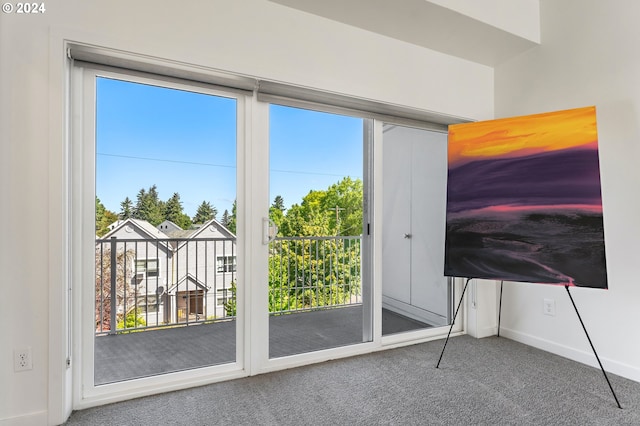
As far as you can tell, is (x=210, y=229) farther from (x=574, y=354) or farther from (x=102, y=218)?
(x=574, y=354)

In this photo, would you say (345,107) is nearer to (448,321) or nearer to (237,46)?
(237,46)

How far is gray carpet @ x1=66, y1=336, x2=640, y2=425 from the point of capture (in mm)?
1704

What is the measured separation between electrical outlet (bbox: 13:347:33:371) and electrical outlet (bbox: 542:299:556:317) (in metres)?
3.35

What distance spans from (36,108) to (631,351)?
3.72m

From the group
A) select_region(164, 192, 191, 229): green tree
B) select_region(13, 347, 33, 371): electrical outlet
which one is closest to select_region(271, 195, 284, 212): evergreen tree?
select_region(164, 192, 191, 229): green tree

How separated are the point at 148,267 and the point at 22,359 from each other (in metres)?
0.69

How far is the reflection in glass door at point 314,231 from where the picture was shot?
7.77 feet

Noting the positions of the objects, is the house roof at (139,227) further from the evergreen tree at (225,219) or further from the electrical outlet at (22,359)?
the electrical outlet at (22,359)

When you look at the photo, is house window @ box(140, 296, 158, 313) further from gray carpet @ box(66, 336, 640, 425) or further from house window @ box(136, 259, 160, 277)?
gray carpet @ box(66, 336, 640, 425)

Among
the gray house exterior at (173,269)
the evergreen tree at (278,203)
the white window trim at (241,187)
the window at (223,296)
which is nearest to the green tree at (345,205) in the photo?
the white window trim at (241,187)

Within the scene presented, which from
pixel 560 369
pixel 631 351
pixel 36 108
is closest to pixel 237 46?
pixel 36 108

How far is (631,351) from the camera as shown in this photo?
7.06 ft

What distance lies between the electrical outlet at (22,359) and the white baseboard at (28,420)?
0.22 meters

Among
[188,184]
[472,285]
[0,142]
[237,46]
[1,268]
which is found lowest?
[472,285]
